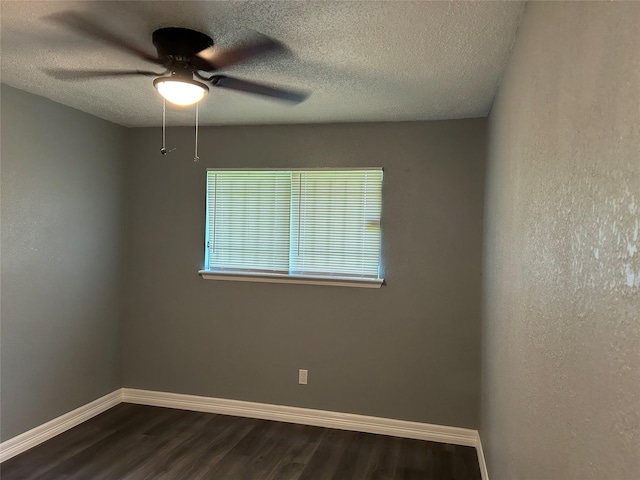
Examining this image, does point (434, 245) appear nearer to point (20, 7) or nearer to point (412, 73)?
point (412, 73)

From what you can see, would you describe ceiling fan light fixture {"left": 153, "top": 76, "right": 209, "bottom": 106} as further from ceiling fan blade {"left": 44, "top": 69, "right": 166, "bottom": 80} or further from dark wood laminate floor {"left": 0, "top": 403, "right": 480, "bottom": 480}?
dark wood laminate floor {"left": 0, "top": 403, "right": 480, "bottom": 480}

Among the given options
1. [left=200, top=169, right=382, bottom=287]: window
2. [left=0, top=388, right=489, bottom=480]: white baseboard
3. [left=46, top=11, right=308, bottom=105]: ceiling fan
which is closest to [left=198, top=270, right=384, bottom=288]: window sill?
[left=200, top=169, right=382, bottom=287]: window

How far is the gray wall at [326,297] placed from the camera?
3.38 meters

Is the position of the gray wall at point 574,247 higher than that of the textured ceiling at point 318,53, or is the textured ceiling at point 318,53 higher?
the textured ceiling at point 318,53

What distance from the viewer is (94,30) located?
204 cm

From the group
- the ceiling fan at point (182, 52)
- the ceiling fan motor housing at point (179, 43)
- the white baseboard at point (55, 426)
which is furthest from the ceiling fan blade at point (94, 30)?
the white baseboard at point (55, 426)

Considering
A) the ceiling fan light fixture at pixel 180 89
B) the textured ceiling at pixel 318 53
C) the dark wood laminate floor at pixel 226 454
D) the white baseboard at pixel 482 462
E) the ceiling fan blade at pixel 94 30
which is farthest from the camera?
the dark wood laminate floor at pixel 226 454

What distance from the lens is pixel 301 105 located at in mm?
3117

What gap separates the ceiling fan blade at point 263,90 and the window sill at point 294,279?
4.48 ft

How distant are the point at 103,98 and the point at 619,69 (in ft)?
10.2

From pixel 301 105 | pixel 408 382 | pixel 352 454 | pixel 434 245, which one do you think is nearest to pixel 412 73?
pixel 301 105

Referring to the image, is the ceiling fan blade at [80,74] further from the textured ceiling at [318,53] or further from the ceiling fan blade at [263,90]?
the ceiling fan blade at [263,90]

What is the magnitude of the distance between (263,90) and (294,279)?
1.50 meters

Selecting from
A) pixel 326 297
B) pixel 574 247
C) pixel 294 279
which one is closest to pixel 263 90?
pixel 294 279
